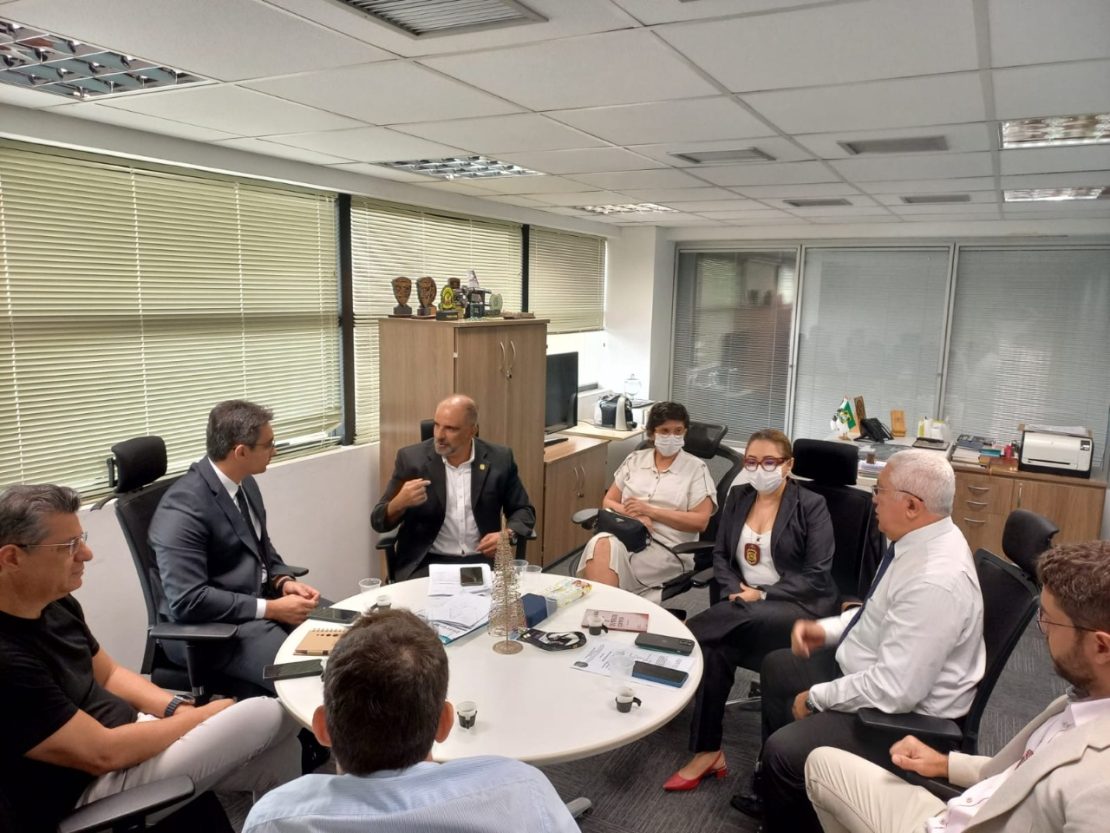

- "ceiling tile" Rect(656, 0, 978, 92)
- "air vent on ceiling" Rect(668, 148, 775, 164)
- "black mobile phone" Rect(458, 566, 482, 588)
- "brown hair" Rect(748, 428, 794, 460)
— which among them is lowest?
"black mobile phone" Rect(458, 566, 482, 588)

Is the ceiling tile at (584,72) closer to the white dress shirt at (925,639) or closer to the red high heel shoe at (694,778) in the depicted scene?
the white dress shirt at (925,639)

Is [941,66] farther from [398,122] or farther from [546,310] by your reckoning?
[546,310]

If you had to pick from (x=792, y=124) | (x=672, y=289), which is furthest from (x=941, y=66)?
(x=672, y=289)

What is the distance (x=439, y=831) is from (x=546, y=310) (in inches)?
208

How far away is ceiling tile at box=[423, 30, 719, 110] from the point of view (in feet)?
6.34

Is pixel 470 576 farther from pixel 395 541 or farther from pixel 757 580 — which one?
pixel 757 580

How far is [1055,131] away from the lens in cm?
278

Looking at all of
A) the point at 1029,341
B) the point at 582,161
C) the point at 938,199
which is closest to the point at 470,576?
the point at 582,161

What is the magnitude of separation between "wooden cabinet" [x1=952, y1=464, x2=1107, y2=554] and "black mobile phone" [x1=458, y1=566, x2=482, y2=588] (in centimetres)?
311

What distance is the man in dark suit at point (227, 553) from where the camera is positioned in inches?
96.4

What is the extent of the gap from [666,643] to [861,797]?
635 mm

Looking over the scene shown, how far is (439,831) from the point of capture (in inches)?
40.5

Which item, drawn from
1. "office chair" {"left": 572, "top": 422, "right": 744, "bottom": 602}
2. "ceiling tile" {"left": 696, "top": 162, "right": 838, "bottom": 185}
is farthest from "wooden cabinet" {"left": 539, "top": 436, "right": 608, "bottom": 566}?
"ceiling tile" {"left": 696, "top": 162, "right": 838, "bottom": 185}

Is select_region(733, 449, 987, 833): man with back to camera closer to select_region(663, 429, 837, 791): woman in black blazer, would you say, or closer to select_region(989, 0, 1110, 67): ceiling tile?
select_region(663, 429, 837, 791): woman in black blazer
